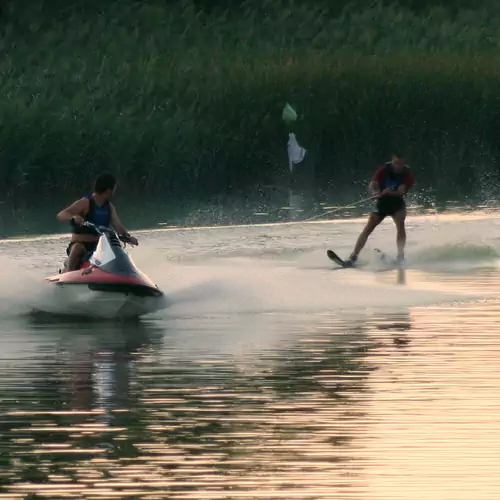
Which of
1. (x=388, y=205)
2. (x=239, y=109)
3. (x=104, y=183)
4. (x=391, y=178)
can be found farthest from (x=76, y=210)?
(x=239, y=109)

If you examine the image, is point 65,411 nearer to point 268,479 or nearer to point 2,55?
point 268,479

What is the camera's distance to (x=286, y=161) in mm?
41938

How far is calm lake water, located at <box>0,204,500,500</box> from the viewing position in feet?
35.4

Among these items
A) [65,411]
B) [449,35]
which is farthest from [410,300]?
[449,35]

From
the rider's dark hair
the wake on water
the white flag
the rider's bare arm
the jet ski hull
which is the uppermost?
the rider's dark hair

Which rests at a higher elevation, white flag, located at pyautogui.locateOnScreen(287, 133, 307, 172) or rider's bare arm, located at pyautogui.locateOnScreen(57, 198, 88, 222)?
rider's bare arm, located at pyautogui.locateOnScreen(57, 198, 88, 222)

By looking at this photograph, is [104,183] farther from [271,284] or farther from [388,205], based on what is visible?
[388,205]

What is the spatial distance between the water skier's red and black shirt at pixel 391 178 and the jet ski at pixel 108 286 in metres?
6.54

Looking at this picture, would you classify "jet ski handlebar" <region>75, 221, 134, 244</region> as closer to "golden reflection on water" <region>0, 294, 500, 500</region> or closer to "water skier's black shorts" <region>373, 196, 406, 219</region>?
"golden reflection on water" <region>0, 294, 500, 500</region>

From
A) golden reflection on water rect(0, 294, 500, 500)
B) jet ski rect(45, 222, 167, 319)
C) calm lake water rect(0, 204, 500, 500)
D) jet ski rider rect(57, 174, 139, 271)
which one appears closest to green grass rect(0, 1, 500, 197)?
calm lake water rect(0, 204, 500, 500)

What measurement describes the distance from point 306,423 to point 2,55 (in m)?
38.3

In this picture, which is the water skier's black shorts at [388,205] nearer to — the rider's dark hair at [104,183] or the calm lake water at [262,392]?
the calm lake water at [262,392]

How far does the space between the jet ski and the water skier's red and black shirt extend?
6.54 m

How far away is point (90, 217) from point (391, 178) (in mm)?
6783
